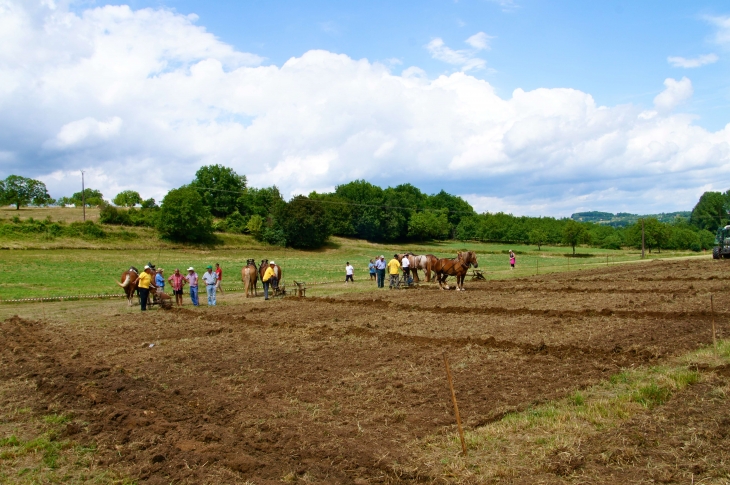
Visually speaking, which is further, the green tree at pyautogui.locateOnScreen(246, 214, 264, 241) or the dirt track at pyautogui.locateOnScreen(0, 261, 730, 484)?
the green tree at pyautogui.locateOnScreen(246, 214, 264, 241)

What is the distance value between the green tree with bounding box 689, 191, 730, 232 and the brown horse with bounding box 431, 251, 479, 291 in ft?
399

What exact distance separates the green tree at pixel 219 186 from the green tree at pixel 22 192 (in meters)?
28.0

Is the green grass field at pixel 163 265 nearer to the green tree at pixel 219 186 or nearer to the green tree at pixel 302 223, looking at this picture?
the green tree at pixel 302 223

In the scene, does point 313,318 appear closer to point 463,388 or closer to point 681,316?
point 463,388

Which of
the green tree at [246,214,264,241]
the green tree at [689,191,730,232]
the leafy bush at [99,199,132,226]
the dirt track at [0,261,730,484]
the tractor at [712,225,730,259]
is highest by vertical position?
the green tree at [689,191,730,232]

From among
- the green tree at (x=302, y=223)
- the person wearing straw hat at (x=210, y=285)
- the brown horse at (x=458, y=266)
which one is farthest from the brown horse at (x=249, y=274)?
the green tree at (x=302, y=223)

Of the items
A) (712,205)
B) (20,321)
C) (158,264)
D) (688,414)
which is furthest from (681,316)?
(712,205)

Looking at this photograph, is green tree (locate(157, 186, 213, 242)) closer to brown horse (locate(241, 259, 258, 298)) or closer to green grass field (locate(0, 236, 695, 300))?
green grass field (locate(0, 236, 695, 300))

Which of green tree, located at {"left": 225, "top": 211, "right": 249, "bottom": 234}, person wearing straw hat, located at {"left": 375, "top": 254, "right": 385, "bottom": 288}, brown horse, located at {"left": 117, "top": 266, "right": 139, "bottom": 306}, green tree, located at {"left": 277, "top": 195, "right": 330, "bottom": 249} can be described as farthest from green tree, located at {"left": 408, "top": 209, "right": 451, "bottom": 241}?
brown horse, located at {"left": 117, "top": 266, "right": 139, "bottom": 306}

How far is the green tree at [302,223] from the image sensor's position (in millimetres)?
70375

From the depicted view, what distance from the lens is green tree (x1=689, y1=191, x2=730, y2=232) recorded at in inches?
4962

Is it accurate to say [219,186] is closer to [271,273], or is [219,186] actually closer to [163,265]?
[163,265]

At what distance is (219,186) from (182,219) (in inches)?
1188

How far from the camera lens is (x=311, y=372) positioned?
393 inches
